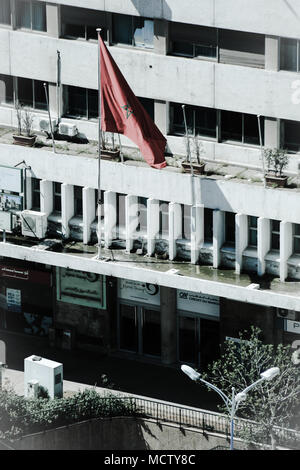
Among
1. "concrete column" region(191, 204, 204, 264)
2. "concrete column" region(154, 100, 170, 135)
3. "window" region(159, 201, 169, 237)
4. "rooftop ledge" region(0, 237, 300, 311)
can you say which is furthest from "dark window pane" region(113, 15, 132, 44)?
"rooftop ledge" region(0, 237, 300, 311)

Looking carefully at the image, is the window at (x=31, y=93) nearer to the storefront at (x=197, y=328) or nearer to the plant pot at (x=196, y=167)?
the plant pot at (x=196, y=167)

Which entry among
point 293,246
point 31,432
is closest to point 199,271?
point 293,246

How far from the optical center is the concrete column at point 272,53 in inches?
3130

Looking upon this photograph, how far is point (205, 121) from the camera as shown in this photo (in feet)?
271

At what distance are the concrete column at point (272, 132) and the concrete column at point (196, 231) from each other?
12.7 feet

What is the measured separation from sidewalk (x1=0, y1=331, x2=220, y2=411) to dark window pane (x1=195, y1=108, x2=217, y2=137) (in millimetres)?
10508

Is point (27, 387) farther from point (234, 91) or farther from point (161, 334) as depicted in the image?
point (234, 91)

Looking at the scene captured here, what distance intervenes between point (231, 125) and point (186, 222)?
14.5 ft

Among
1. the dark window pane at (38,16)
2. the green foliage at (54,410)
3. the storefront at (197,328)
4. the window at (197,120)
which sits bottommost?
the green foliage at (54,410)

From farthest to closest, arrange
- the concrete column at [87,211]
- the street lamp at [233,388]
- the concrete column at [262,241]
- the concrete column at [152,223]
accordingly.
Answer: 1. the concrete column at [87,211]
2. the concrete column at [152,223]
3. the concrete column at [262,241]
4. the street lamp at [233,388]

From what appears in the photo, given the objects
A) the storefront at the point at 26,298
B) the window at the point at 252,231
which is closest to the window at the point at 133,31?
the window at the point at 252,231

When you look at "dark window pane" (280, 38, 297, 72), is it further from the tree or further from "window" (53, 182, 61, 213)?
"window" (53, 182, 61, 213)

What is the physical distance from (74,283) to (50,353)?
3.38 m
